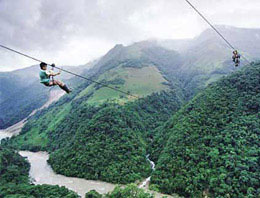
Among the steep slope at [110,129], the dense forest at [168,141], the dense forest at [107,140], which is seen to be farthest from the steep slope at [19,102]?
the dense forest at [107,140]

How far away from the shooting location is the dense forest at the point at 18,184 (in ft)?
100

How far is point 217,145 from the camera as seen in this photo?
40.4m

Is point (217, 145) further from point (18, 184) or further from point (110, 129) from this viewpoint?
point (18, 184)

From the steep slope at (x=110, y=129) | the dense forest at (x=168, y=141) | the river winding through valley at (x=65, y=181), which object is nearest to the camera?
the dense forest at (x=168, y=141)

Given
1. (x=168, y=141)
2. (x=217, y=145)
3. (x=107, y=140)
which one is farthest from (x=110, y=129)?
(x=217, y=145)

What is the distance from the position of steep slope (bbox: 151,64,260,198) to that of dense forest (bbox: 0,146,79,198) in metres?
16.1

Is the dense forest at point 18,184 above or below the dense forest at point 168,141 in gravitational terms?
below

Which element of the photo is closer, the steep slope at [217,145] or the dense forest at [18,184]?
the dense forest at [18,184]

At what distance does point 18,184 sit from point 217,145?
35.4 m

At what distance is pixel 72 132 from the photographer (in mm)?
61625

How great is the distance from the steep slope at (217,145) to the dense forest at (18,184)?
1610 cm

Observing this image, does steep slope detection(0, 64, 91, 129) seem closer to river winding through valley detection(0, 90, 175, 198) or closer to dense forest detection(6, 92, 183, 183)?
dense forest detection(6, 92, 183, 183)

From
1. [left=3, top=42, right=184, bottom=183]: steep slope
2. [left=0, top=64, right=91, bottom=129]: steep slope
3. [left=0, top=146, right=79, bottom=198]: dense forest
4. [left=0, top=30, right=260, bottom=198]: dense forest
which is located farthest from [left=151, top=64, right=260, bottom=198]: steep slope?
[left=0, top=64, right=91, bottom=129]: steep slope

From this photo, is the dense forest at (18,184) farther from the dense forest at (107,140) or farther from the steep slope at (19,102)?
the steep slope at (19,102)
